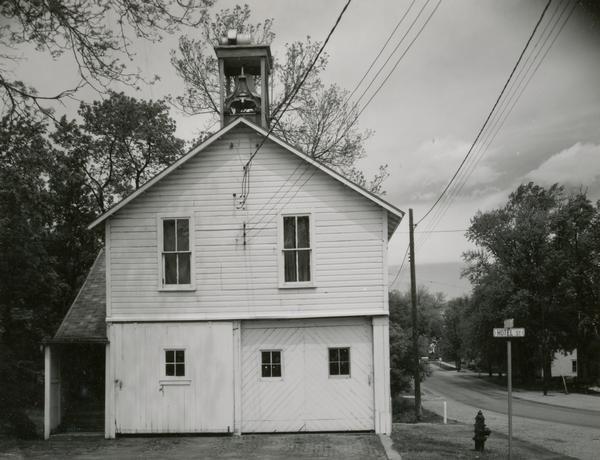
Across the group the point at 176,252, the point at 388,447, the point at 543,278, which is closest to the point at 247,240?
the point at 176,252

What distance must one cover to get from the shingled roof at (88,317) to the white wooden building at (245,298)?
30 cm

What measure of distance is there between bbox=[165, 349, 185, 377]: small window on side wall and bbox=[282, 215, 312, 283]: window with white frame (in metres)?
3.32

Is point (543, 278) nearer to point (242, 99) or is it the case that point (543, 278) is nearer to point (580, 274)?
point (580, 274)

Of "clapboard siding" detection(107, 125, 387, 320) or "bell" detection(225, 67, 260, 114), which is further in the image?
"bell" detection(225, 67, 260, 114)

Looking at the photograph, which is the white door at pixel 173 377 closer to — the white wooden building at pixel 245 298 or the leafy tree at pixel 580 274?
the white wooden building at pixel 245 298

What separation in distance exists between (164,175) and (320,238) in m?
4.33

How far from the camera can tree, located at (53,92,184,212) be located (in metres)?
38.2

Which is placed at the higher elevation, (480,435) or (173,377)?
(173,377)

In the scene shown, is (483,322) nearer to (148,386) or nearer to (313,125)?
(313,125)

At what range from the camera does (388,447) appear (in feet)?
50.8

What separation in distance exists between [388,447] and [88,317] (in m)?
9.17

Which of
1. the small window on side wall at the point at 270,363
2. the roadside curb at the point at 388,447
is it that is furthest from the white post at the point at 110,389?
the roadside curb at the point at 388,447

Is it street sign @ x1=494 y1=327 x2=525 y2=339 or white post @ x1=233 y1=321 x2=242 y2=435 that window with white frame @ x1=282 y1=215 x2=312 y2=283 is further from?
street sign @ x1=494 y1=327 x2=525 y2=339

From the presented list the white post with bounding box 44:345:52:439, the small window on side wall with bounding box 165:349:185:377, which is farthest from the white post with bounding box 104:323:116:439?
the white post with bounding box 44:345:52:439
